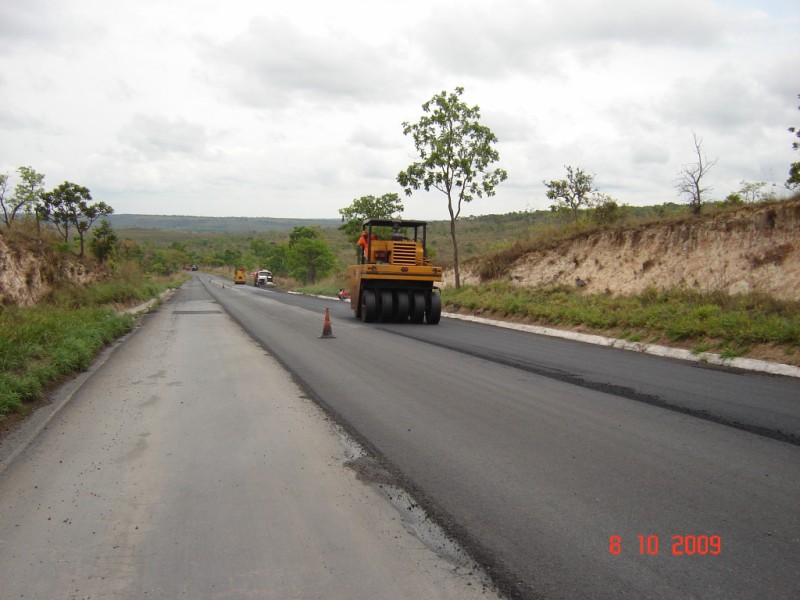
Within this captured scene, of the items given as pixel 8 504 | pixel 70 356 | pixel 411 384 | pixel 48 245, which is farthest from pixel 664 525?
pixel 48 245

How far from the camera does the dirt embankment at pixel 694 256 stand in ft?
53.8

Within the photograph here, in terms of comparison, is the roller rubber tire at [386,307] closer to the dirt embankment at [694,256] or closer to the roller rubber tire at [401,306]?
the roller rubber tire at [401,306]

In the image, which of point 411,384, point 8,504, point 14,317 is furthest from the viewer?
point 14,317

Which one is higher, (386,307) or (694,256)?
(694,256)

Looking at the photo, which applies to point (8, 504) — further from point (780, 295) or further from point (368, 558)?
point (780, 295)

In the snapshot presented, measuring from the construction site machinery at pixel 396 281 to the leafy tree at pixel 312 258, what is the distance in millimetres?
42350

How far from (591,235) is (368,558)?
22.5 meters

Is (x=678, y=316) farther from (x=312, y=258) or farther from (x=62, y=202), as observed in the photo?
(x=312, y=258)

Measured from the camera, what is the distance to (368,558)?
363 cm

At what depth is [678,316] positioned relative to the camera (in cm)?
1394

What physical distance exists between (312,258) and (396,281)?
44.4 m

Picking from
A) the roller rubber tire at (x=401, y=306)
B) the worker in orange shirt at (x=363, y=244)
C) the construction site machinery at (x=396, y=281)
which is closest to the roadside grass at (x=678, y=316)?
the construction site machinery at (x=396, y=281)

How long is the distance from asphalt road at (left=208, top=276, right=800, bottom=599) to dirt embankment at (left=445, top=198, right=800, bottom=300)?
7826 millimetres

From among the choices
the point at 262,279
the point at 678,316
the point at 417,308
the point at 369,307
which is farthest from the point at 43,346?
the point at 262,279
